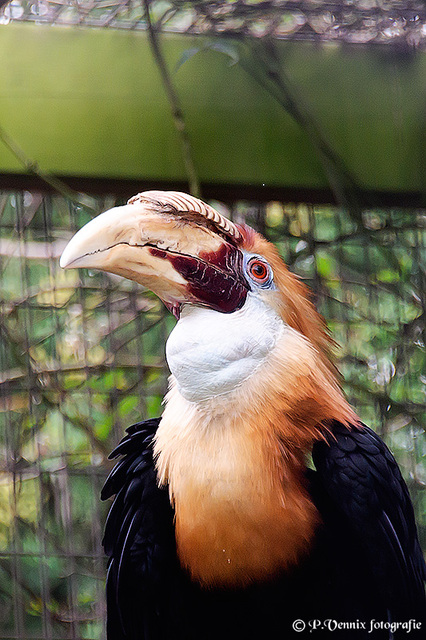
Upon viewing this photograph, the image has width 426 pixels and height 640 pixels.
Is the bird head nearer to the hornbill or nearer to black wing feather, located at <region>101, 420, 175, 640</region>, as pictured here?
the hornbill

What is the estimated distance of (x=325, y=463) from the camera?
1078mm

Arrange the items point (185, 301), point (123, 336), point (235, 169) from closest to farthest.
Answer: point (185, 301) → point (235, 169) → point (123, 336)

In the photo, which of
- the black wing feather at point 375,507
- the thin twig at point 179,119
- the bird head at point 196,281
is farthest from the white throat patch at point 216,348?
the thin twig at point 179,119

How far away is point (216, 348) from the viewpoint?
1033 millimetres

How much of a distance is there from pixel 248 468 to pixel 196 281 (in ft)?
0.78

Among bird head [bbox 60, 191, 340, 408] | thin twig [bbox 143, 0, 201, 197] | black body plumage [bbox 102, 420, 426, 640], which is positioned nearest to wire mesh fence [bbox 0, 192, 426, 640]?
thin twig [bbox 143, 0, 201, 197]

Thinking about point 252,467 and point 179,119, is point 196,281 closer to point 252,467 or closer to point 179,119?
point 252,467

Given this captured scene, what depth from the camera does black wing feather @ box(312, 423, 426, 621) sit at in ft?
3.50

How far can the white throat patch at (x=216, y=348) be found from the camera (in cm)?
104

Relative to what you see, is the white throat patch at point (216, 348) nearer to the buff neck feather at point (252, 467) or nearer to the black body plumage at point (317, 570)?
the buff neck feather at point (252, 467)

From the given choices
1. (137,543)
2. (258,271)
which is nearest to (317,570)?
(137,543)

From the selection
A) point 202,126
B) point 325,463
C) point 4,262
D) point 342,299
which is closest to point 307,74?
point 202,126

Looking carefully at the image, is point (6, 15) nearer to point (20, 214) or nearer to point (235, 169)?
point (20, 214)

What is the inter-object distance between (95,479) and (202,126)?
2.18 feet
